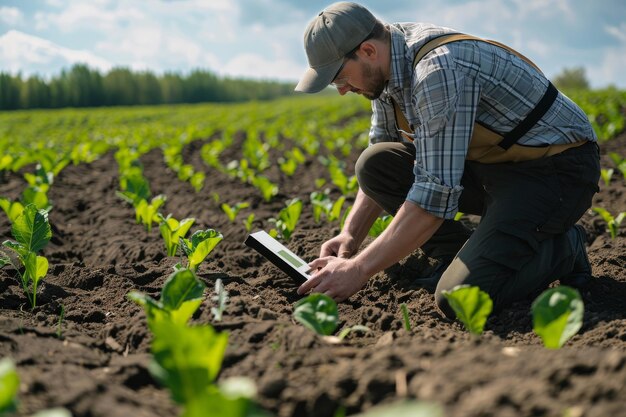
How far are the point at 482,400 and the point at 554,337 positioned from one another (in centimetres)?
71

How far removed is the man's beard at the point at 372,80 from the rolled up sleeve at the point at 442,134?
0.26 m

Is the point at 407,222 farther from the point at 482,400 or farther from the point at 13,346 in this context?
the point at 13,346

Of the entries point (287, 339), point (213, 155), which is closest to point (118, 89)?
point (213, 155)

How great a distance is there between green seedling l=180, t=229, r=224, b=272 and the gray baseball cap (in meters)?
0.85

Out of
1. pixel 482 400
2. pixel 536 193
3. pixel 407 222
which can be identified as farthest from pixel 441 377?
pixel 536 193

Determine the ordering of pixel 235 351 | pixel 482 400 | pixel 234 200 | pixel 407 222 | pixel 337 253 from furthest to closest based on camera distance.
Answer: pixel 234 200
pixel 337 253
pixel 407 222
pixel 235 351
pixel 482 400

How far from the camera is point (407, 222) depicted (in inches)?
106

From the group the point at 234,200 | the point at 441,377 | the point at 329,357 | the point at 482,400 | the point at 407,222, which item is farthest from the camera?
the point at 234,200

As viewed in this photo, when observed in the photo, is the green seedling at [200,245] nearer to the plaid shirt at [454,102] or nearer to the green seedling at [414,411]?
the plaid shirt at [454,102]

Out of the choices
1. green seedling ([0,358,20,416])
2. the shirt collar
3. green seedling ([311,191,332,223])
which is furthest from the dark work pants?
green seedling ([0,358,20,416])

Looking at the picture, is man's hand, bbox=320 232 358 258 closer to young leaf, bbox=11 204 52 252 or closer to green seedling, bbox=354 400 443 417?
young leaf, bbox=11 204 52 252

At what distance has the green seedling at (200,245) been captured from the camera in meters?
2.96

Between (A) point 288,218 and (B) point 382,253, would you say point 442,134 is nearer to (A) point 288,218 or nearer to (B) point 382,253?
(B) point 382,253

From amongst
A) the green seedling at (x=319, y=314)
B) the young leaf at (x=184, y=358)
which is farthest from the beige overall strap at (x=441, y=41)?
the young leaf at (x=184, y=358)
